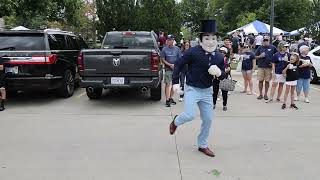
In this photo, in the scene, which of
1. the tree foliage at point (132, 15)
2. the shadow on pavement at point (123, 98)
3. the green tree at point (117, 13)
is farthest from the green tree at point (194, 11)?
the shadow on pavement at point (123, 98)

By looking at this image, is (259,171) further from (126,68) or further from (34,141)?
(126,68)

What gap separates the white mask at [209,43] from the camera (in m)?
6.15

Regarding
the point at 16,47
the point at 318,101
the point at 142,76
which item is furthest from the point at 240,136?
the point at 16,47

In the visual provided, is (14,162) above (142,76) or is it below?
below

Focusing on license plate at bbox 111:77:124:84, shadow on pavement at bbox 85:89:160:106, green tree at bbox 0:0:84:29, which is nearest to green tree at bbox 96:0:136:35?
green tree at bbox 0:0:84:29

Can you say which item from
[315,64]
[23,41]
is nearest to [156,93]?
[23,41]

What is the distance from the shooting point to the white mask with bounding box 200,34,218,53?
20.2ft

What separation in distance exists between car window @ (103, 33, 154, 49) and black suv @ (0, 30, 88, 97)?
1706 millimetres

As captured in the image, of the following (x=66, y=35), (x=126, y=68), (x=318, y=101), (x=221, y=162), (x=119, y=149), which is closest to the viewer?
(x=221, y=162)

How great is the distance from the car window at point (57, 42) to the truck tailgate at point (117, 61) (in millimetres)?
1135

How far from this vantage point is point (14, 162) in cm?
596

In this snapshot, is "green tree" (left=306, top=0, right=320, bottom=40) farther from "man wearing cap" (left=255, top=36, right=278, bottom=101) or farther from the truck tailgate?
the truck tailgate

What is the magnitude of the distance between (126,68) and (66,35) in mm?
3094

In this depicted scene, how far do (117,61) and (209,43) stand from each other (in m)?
4.07
